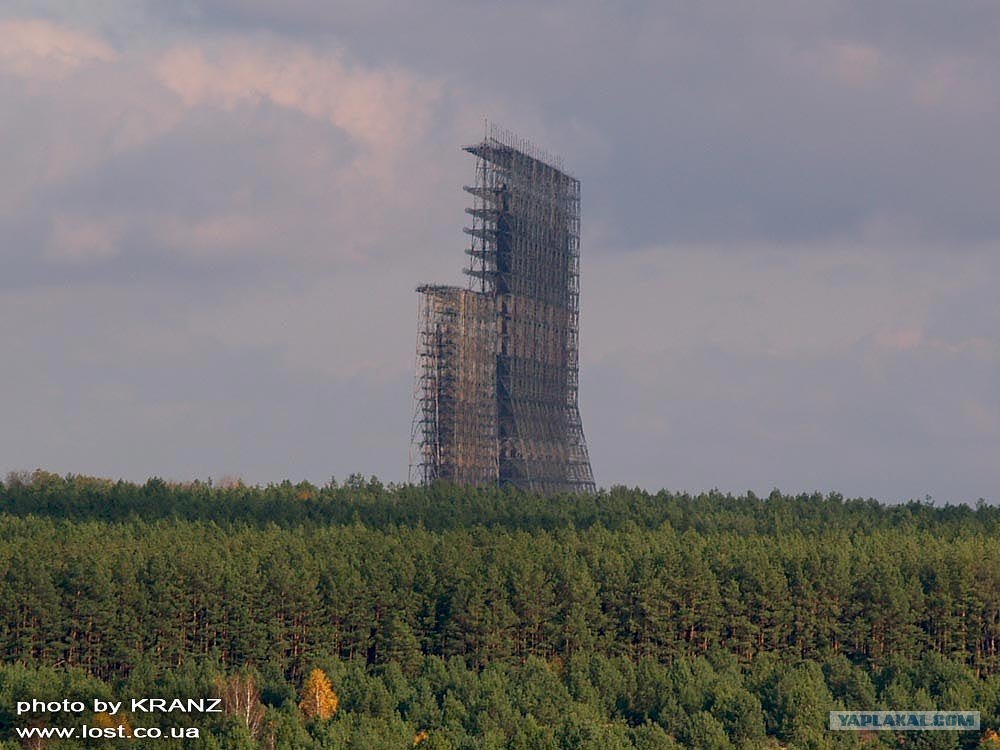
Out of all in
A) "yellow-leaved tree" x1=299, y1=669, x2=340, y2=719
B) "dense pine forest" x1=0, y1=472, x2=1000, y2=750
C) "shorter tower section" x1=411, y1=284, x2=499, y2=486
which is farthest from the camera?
"shorter tower section" x1=411, y1=284, x2=499, y2=486

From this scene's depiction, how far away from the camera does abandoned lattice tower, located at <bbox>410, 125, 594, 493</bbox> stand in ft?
587

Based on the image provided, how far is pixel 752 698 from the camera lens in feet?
379

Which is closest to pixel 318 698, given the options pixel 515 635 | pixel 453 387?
pixel 515 635

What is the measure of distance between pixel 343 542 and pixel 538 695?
40583 millimetres

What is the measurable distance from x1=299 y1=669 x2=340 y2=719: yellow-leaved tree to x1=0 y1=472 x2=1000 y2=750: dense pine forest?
0.26 meters

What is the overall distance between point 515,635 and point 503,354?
57.2 m

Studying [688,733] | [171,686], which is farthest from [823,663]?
[171,686]

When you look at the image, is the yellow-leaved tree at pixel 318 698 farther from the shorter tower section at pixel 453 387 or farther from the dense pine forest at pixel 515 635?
the shorter tower section at pixel 453 387

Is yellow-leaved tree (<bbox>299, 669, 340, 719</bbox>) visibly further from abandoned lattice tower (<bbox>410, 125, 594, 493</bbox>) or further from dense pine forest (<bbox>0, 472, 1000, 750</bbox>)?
abandoned lattice tower (<bbox>410, 125, 594, 493</bbox>)

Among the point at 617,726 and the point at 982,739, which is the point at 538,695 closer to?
the point at 617,726

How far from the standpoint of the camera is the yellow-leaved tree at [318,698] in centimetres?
11456

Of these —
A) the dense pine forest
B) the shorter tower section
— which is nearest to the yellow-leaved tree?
the dense pine forest

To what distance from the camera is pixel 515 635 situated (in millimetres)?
133000

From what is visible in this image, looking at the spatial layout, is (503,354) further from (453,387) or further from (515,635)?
(515,635)
